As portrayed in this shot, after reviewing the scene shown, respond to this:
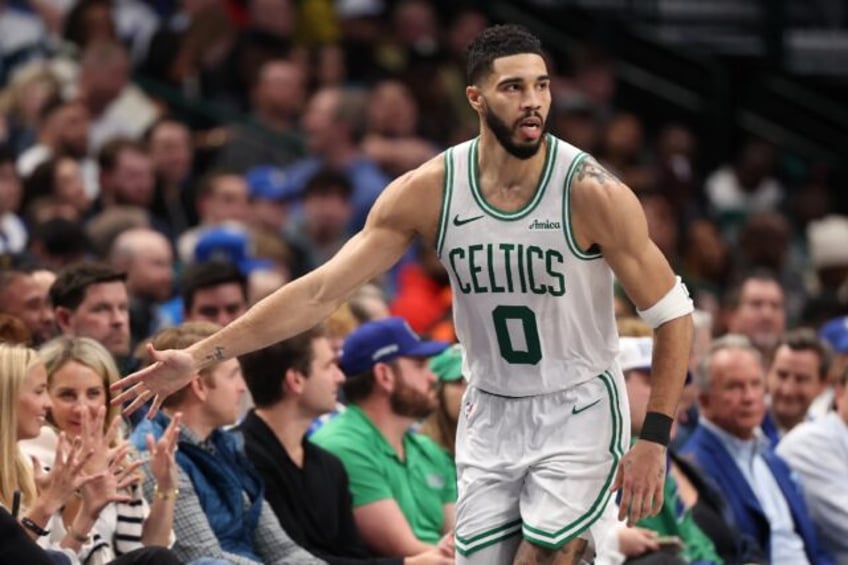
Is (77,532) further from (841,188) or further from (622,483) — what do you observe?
(841,188)

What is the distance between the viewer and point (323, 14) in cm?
1592

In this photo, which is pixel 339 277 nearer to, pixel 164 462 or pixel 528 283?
pixel 528 283

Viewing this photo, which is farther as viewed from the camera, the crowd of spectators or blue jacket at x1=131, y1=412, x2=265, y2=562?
blue jacket at x1=131, y1=412, x2=265, y2=562

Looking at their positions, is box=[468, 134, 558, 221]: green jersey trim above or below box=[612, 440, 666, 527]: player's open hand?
above

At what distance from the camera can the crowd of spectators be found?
23.0 ft

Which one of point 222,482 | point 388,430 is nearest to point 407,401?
point 388,430

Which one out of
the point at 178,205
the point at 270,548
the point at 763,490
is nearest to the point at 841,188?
the point at 178,205

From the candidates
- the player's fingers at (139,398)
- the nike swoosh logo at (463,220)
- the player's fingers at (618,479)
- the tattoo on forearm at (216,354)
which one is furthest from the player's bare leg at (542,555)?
the player's fingers at (139,398)

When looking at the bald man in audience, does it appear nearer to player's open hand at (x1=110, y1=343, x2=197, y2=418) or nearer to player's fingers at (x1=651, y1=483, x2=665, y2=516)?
player's open hand at (x1=110, y1=343, x2=197, y2=418)

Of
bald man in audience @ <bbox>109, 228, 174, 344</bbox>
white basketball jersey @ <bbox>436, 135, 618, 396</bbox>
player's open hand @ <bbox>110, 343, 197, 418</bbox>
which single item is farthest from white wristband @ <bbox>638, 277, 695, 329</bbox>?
bald man in audience @ <bbox>109, 228, 174, 344</bbox>

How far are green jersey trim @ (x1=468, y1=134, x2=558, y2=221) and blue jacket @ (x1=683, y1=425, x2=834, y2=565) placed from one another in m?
3.15

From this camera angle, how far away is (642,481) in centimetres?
594

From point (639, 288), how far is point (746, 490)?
127 inches

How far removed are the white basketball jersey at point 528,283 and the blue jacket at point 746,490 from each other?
9.45ft
